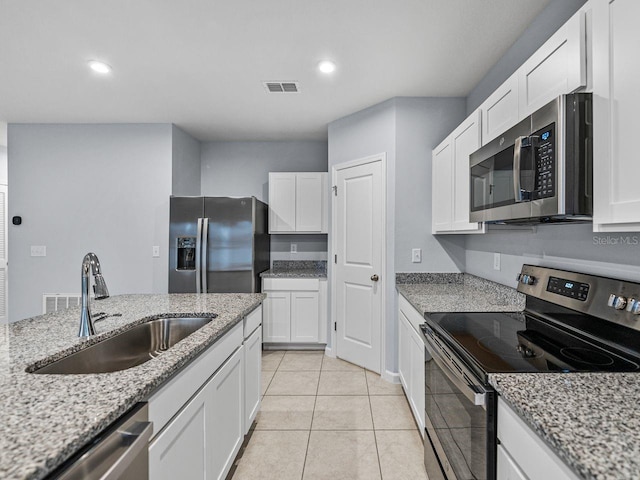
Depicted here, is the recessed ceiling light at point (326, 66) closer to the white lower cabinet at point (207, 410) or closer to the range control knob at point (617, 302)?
the white lower cabinet at point (207, 410)

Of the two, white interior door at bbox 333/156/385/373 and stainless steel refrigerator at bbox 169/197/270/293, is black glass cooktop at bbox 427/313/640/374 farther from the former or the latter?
stainless steel refrigerator at bbox 169/197/270/293

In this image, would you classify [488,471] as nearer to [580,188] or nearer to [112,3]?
[580,188]

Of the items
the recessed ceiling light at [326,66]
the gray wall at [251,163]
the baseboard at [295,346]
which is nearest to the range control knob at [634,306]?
the recessed ceiling light at [326,66]

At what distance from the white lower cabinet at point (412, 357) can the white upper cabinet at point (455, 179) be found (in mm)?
660

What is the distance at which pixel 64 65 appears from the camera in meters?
2.51

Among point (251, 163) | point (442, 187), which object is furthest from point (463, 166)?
point (251, 163)

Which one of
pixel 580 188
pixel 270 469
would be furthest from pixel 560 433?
pixel 270 469

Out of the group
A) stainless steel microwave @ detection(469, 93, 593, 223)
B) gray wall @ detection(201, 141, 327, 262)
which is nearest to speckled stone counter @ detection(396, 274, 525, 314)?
stainless steel microwave @ detection(469, 93, 593, 223)

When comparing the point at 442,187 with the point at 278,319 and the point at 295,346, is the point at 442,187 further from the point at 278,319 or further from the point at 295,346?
the point at 295,346

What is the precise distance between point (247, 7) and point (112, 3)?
28.6 inches

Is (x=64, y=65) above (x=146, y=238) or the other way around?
above

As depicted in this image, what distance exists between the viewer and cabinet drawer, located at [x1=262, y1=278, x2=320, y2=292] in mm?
3785

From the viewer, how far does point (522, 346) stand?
1280 millimetres

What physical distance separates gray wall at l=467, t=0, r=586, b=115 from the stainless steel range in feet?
4.19
